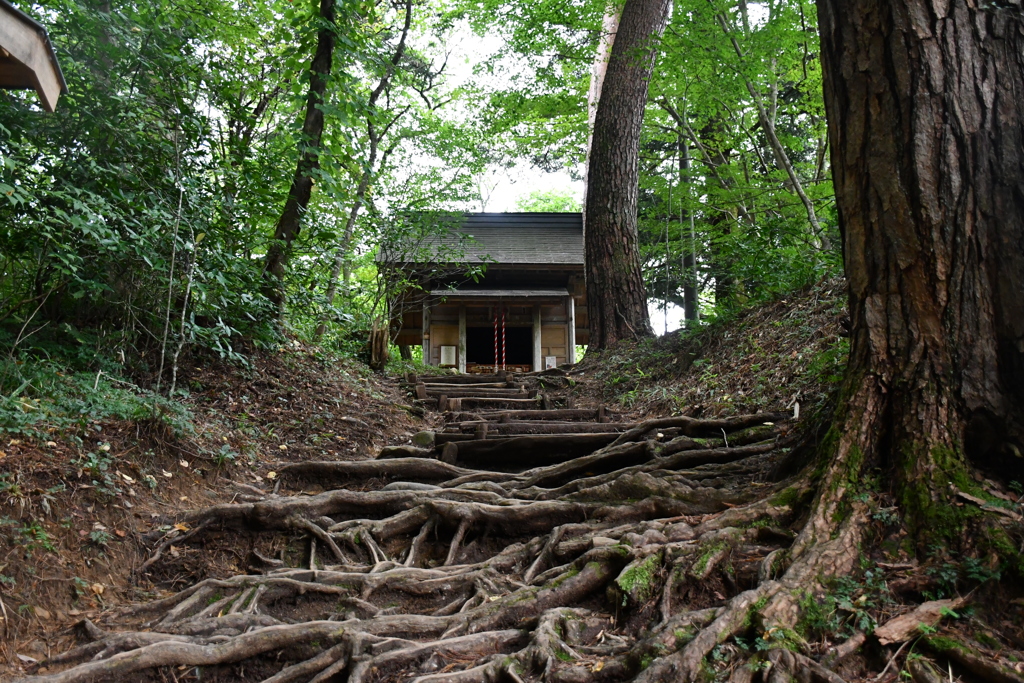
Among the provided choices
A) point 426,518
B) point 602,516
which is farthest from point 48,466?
point 602,516

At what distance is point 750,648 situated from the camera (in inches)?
104

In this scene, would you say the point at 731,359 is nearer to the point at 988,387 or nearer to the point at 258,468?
the point at 988,387

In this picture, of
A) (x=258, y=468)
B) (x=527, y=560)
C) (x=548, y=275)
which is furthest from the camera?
(x=548, y=275)

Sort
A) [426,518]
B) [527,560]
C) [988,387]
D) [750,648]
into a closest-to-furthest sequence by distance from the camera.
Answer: [750,648] → [988,387] → [527,560] → [426,518]

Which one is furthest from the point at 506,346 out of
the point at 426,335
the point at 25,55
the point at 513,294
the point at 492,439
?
the point at 25,55

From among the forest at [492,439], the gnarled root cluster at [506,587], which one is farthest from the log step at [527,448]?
the gnarled root cluster at [506,587]

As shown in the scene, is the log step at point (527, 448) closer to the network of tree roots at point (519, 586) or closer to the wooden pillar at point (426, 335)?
the network of tree roots at point (519, 586)

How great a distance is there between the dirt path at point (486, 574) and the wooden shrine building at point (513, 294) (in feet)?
42.3

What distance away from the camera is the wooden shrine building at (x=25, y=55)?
3016 millimetres

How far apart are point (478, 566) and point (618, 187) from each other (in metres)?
8.90

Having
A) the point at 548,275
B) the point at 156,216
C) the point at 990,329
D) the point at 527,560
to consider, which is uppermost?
the point at 548,275

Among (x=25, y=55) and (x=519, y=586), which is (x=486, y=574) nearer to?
(x=519, y=586)

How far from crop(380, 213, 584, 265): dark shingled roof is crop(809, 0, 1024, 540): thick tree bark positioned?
14.3m

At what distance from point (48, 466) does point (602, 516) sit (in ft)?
10.9
